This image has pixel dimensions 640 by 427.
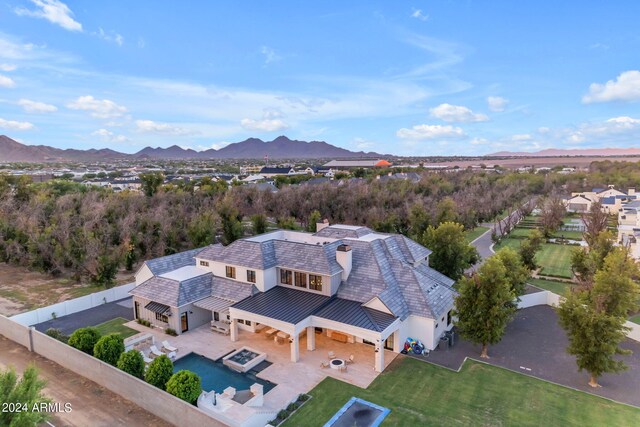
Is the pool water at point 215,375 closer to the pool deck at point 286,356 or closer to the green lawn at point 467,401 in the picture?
the pool deck at point 286,356

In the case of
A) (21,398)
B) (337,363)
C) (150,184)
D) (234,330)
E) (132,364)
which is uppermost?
(150,184)

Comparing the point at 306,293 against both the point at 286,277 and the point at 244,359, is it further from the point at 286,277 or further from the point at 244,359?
the point at 244,359

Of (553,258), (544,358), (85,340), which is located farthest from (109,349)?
(553,258)

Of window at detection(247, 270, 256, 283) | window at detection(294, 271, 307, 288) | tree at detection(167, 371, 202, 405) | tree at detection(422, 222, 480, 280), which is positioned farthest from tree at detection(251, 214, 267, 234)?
tree at detection(167, 371, 202, 405)

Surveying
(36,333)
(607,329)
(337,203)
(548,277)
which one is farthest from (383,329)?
(337,203)

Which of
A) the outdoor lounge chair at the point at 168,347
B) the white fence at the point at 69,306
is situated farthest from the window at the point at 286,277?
Answer: the white fence at the point at 69,306

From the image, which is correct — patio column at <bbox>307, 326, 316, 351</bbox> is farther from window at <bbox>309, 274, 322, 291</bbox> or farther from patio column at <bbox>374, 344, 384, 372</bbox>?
patio column at <bbox>374, 344, 384, 372</bbox>

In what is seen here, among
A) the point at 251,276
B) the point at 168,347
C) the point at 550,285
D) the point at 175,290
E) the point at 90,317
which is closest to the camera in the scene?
the point at 168,347
